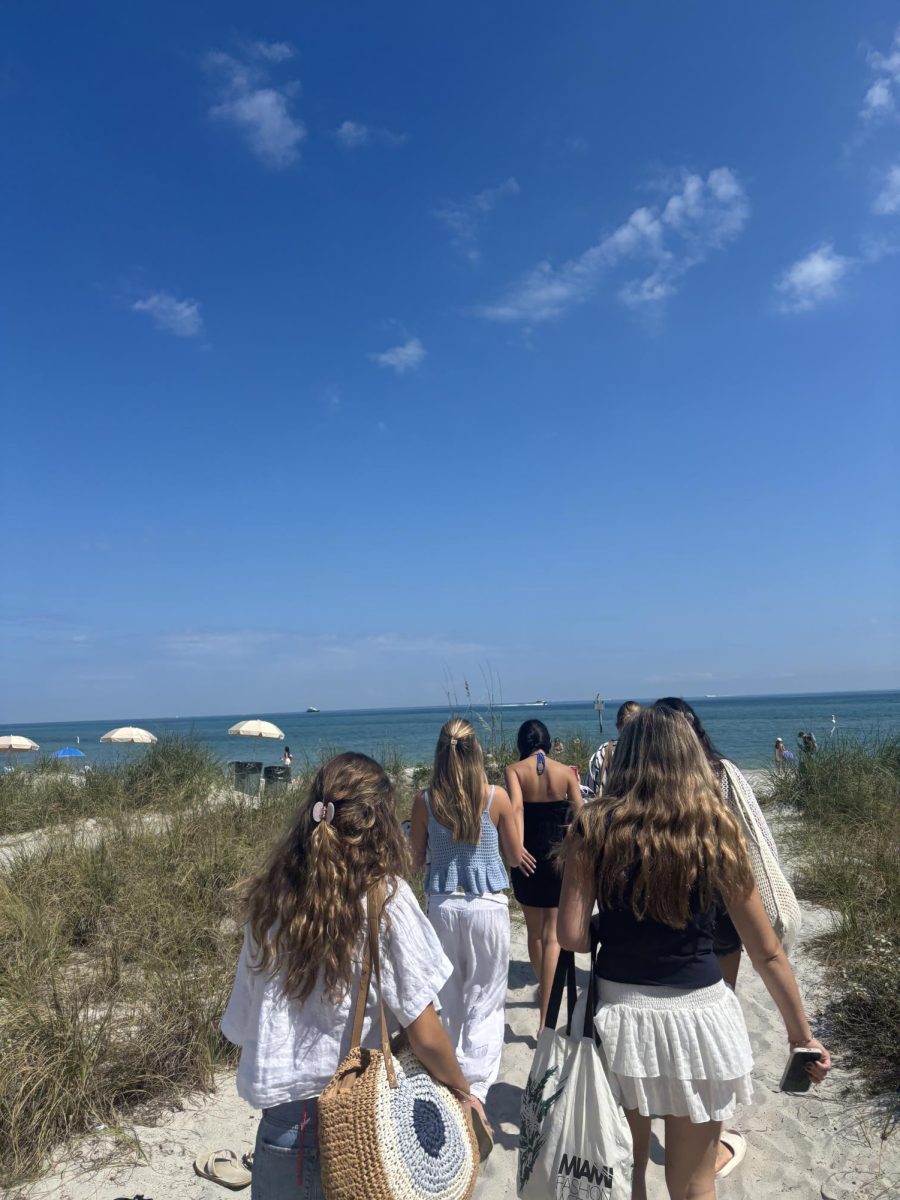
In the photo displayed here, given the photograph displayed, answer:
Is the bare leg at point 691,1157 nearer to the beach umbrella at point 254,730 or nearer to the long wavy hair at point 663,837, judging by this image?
the long wavy hair at point 663,837

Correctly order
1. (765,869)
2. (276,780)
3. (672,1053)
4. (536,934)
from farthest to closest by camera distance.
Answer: (276,780), (536,934), (765,869), (672,1053)

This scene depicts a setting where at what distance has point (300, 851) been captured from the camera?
6.24 ft

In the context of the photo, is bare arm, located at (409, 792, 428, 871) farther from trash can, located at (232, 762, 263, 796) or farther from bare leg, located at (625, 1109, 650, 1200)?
trash can, located at (232, 762, 263, 796)

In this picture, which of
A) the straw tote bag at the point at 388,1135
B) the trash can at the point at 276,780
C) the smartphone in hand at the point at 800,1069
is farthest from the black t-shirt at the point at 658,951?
the trash can at the point at 276,780

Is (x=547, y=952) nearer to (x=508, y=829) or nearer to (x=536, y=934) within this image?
(x=536, y=934)

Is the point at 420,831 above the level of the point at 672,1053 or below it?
above

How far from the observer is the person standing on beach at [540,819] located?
14.5 feet

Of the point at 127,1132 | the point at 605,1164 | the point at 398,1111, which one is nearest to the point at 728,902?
the point at 605,1164

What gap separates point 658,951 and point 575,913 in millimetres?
242

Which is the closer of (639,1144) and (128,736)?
(639,1144)

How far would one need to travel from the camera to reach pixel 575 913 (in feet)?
7.12

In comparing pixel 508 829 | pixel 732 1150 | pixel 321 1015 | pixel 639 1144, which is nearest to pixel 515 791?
pixel 508 829

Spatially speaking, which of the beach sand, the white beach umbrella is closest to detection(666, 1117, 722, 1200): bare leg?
the beach sand

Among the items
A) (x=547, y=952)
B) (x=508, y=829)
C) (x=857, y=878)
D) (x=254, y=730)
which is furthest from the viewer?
(x=254, y=730)
